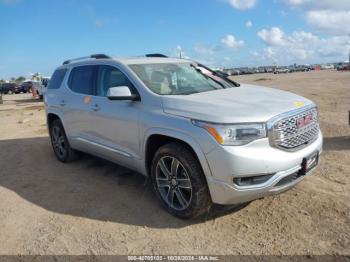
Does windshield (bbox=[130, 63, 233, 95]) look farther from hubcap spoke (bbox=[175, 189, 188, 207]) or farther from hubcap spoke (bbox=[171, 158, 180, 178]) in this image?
hubcap spoke (bbox=[175, 189, 188, 207])

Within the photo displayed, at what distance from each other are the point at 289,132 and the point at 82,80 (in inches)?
143

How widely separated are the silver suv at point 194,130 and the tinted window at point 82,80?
3 cm

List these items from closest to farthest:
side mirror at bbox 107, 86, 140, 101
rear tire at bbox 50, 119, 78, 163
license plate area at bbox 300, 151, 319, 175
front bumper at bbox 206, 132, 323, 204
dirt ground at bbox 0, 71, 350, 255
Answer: front bumper at bbox 206, 132, 323, 204, dirt ground at bbox 0, 71, 350, 255, license plate area at bbox 300, 151, 319, 175, side mirror at bbox 107, 86, 140, 101, rear tire at bbox 50, 119, 78, 163

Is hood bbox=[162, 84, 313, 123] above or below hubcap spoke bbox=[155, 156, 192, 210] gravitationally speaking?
above

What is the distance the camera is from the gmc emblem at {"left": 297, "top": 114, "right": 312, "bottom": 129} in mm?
3857

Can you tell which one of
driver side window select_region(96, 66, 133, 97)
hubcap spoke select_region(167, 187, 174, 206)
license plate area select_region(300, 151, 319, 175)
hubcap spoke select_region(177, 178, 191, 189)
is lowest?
hubcap spoke select_region(167, 187, 174, 206)

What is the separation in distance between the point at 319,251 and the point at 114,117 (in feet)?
9.81

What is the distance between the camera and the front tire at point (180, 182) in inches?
149

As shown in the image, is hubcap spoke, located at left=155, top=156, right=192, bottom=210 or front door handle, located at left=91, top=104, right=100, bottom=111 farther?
front door handle, located at left=91, top=104, right=100, bottom=111

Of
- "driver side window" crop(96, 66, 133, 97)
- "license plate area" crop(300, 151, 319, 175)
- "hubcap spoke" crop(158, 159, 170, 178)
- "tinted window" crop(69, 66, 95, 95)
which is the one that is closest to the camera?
"license plate area" crop(300, 151, 319, 175)

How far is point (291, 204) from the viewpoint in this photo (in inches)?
169

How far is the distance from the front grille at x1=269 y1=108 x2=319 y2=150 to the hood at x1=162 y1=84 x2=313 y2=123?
4.1 inches

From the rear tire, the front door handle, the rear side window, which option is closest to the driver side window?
the front door handle

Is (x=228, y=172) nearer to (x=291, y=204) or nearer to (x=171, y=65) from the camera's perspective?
(x=291, y=204)
